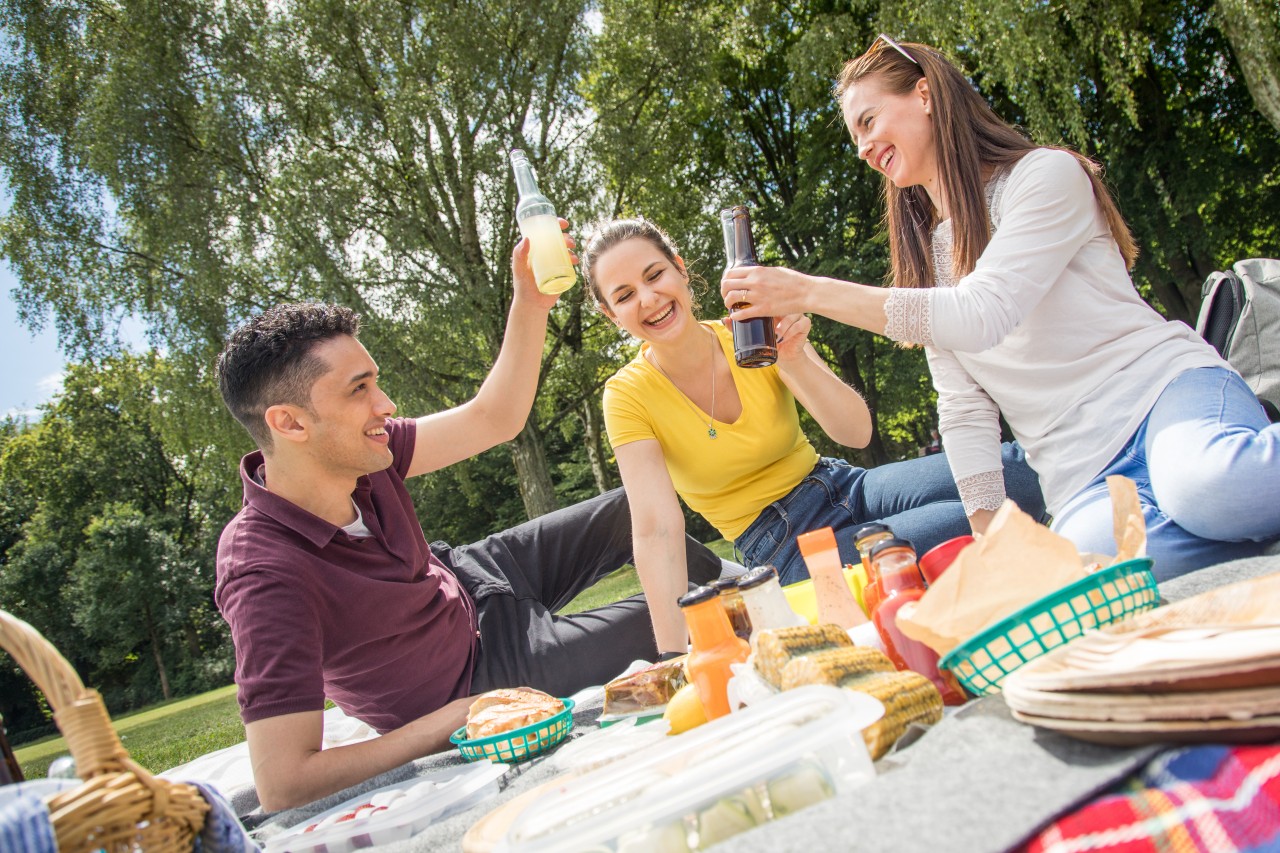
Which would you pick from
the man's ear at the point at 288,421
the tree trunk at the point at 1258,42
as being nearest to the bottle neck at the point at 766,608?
the man's ear at the point at 288,421

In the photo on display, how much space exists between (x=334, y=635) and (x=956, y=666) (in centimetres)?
184

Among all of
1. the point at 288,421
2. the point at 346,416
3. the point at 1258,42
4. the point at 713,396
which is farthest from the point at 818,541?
the point at 1258,42

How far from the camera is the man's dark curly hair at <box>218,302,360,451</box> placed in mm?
2619

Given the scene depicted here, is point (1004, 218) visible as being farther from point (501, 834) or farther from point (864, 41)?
point (864, 41)

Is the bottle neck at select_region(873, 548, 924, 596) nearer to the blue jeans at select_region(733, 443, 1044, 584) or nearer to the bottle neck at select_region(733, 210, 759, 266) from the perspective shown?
the bottle neck at select_region(733, 210, 759, 266)

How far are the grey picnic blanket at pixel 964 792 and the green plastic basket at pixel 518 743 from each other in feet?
3.12

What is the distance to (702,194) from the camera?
15883 mm

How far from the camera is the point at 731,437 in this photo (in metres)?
3.02

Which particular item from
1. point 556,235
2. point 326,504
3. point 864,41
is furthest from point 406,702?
point 864,41

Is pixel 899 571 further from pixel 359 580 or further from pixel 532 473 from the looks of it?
pixel 532 473

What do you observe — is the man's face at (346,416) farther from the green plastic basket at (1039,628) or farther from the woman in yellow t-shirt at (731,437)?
the green plastic basket at (1039,628)

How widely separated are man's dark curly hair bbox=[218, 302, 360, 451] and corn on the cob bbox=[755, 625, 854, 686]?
6.46 feet

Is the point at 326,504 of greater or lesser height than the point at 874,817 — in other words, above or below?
above

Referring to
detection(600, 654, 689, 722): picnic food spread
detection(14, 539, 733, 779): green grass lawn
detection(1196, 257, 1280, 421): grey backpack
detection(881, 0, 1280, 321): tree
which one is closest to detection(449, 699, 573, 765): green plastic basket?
detection(600, 654, 689, 722): picnic food spread
